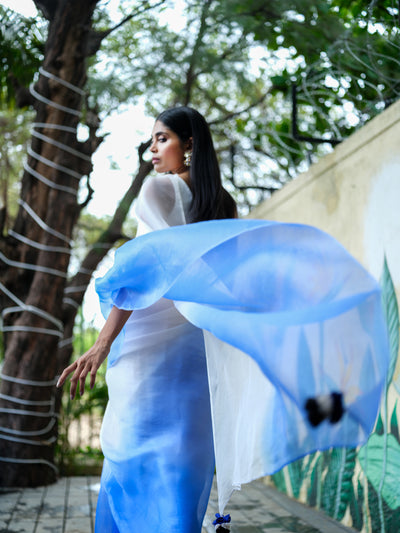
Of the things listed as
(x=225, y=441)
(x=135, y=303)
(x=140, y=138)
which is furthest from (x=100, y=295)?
(x=140, y=138)

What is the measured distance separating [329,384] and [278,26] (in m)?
4.39

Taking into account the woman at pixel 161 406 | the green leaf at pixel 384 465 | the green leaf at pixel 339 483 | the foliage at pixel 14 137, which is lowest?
the green leaf at pixel 339 483

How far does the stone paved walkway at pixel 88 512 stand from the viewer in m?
3.22

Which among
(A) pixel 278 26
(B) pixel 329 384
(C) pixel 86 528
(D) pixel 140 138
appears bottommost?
(C) pixel 86 528

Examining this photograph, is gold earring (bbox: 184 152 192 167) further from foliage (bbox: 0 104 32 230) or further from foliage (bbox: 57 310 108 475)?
foliage (bbox: 0 104 32 230)

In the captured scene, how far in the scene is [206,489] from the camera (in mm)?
1944

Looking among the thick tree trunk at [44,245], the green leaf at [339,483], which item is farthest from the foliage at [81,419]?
the green leaf at [339,483]

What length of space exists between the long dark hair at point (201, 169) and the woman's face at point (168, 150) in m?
0.02

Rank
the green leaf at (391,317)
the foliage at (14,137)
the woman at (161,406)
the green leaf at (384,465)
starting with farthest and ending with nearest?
1. the foliage at (14,137)
2. the green leaf at (391,317)
3. the green leaf at (384,465)
4. the woman at (161,406)

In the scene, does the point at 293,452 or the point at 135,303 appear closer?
the point at 293,452

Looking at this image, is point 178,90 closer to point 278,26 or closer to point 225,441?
point 278,26

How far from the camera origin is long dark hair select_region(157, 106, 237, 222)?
200 cm

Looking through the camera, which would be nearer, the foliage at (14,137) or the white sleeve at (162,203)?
the white sleeve at (162,203)

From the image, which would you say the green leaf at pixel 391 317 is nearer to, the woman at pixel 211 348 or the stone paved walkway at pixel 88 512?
the stone paved walkway at pixel 88 512
